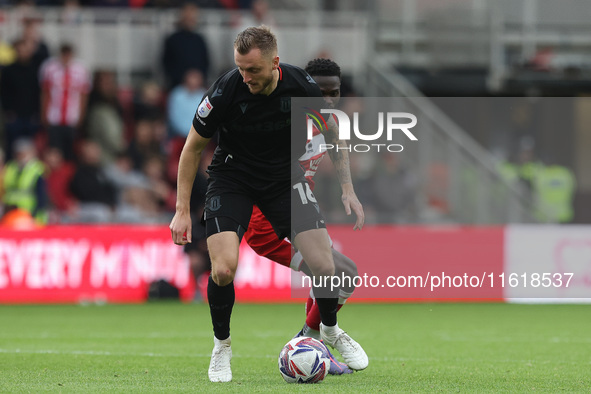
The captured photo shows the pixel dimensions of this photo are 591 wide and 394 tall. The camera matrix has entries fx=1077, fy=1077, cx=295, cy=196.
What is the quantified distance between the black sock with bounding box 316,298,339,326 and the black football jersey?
0.84 meters

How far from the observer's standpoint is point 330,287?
6816 mm

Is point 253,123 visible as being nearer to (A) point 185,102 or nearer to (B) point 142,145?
(A) point 185,102

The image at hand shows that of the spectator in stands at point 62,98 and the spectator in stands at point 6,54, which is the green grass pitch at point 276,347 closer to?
the spectator in stands at point 62,98

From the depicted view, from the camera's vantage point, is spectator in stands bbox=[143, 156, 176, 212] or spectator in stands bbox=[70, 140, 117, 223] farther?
spectator in stands bbox=[143, 156, 176, 212]

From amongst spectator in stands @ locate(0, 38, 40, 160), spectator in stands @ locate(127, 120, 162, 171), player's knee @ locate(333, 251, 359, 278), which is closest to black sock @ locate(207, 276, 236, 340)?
player's knee @ locate(333, 251, 359, 278)

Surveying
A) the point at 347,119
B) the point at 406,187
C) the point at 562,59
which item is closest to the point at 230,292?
the point at 347,119

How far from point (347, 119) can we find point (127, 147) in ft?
30.4

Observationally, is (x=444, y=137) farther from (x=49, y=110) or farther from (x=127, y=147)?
(x=49, y=110)

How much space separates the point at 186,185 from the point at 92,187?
8.84 metres

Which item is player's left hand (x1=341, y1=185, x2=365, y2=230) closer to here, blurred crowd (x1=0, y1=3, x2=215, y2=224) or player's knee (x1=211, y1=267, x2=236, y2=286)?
player's knee (x1=211, y1=267, x2=236, y2=286)

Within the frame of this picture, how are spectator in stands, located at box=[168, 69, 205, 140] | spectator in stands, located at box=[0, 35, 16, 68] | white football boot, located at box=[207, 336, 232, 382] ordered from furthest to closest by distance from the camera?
1. spectator in stands, located at box=[0, 35, 16, 68]
2. spectator in stands, located at box=[168, 69, 205, 140]
3. white football boot, located at box=[207, 336, 232, 382]

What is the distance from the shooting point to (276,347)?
894 cm

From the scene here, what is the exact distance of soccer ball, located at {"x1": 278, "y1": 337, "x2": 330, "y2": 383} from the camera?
6.41m

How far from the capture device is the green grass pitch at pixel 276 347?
20.9 feet
